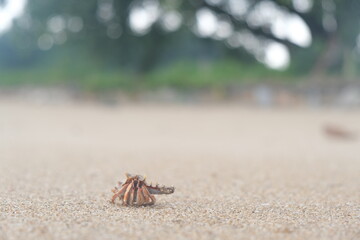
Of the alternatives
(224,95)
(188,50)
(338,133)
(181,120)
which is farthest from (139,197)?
(188,50)

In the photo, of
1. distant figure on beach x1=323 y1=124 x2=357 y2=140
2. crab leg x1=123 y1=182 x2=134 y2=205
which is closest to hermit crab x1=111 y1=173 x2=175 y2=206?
crab leg x1=123 y1=182 x2=134 y2=205

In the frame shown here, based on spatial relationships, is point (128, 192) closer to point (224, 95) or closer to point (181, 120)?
point (181, 120)

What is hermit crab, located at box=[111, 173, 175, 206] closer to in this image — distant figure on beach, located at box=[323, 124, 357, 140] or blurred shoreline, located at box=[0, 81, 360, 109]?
distant figure on beach, located at box=[323, 124, 357, 140]

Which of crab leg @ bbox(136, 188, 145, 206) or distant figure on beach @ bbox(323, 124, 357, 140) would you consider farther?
distant figure on beach @ bbox(323, 124, 357, 140)

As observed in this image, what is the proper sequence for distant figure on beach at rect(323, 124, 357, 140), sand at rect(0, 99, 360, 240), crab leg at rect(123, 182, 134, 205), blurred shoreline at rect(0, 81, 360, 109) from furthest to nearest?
blurred shoreline at rect(0, 81, 360, 109) → distant figure on beach at rect(323, 124, 357, 140) → crab leg at rect(123, 182, 134, 205) → sand at rect(0, 99, 360, 240)

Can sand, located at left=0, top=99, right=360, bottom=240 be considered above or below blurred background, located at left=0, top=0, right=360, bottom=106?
below
